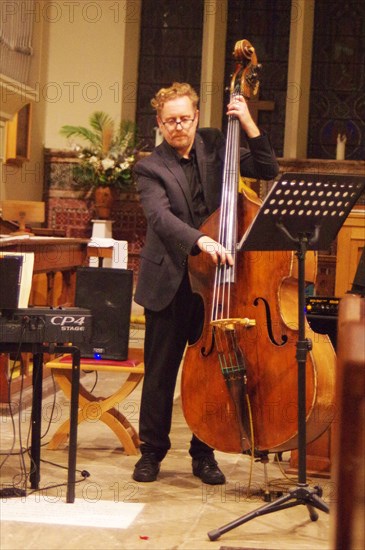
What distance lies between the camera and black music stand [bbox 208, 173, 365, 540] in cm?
314

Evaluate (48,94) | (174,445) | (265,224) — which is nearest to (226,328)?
(265,224)

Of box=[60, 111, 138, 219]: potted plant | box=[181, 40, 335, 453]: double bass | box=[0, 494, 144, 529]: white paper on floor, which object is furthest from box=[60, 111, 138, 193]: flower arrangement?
box=[0, 494, 144, 529]: white paper on floor

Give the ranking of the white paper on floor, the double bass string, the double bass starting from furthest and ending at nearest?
1. the double bass string
2. the double bass
3. the white paper on floor

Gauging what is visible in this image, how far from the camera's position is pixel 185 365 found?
146 inches

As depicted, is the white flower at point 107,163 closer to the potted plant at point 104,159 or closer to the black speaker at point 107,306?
the potted plant at point 104,159

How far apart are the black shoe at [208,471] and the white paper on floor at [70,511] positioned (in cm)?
46

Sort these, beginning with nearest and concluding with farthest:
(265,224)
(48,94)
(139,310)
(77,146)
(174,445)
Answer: (265,224), (174,445), (139,310), (77,146), (48,94)

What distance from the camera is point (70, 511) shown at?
350 centimetres

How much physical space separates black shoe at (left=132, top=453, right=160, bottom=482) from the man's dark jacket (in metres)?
0.70

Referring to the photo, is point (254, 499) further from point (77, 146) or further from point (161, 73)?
point (161, 73)

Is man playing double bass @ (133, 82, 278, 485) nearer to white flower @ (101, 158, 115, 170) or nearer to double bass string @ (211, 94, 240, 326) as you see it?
double bass string @ (211, 94, 240, 326)

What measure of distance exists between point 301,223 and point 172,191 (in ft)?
2.79

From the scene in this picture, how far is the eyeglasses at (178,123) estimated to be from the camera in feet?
12.7

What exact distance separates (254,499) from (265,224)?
4.19 feet
